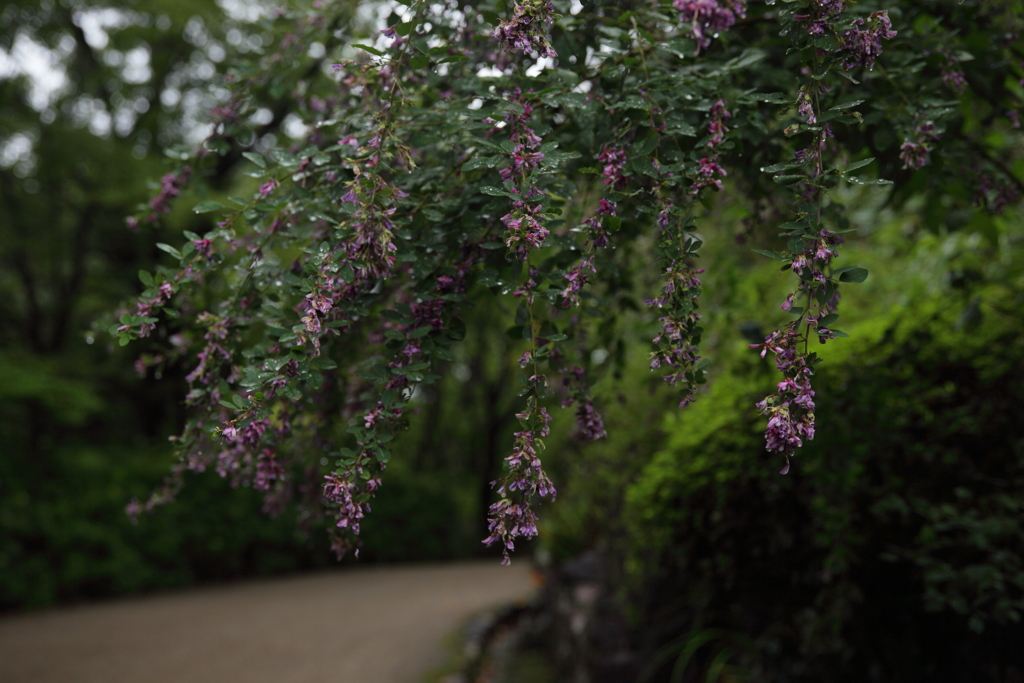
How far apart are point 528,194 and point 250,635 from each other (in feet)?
20.9

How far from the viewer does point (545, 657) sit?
7004 millimetres

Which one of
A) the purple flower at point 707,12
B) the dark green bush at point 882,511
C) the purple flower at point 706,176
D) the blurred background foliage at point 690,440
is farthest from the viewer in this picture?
the blurred background foliage at point 690,440

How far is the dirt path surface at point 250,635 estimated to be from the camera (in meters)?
5.34

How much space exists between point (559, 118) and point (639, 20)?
0.37 meters

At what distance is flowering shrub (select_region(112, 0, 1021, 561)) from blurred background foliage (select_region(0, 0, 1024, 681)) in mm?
345

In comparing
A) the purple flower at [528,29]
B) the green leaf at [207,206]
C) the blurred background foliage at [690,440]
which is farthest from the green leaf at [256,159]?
the purple flower at [528,29]

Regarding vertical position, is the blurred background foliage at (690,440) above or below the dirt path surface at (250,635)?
above

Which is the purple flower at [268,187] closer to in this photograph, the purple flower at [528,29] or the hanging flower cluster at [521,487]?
the purple flower at [528,29]

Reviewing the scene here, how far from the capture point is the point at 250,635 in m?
6.52

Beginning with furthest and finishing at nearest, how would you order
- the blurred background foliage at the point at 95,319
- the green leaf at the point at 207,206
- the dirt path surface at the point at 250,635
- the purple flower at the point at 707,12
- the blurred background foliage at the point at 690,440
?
the blurred background foliage at the point at 95,319
the dirt path surface at the point at 250,635
the blurred background foliage at the point at 690,440
the green leaf at the point at 207,206
the purple flower at the point at 707,12

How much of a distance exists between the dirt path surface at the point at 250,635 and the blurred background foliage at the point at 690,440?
3.25ft

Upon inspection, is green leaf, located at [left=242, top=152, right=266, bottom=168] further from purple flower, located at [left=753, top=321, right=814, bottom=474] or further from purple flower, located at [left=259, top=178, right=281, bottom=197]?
purple flower, located at [left=753, top=321, right=814, bottom=474]

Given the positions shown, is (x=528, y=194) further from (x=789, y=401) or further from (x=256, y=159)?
(x=256, y=159)

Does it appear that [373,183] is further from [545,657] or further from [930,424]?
[545,657]
